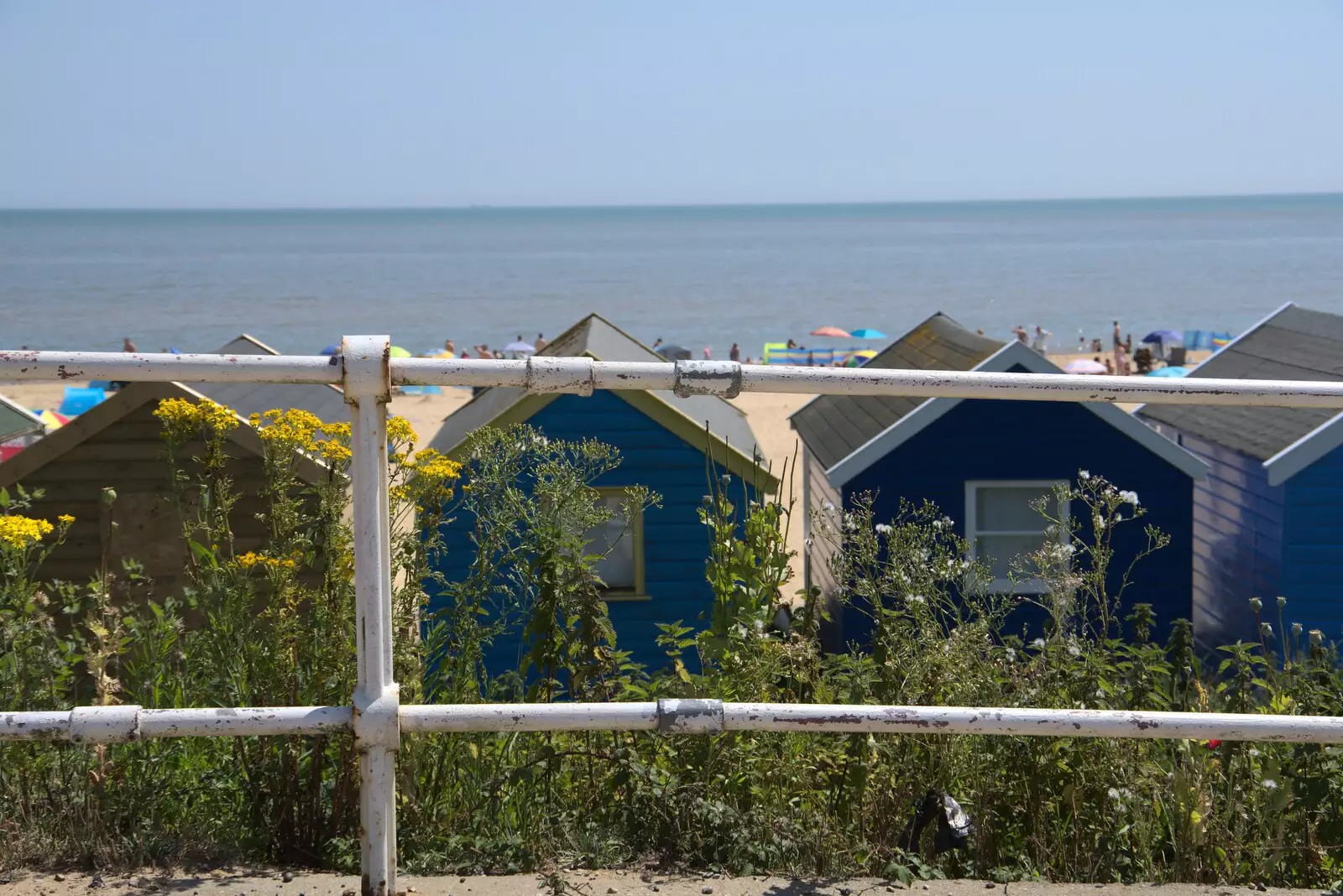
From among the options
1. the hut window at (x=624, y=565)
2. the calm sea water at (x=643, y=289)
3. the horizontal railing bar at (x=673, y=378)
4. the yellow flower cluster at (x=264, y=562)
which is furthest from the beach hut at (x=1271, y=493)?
the calm sea water at (x=643, y=289)

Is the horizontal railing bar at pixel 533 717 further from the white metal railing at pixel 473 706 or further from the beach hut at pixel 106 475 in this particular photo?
the beach hut at pixel 106 475

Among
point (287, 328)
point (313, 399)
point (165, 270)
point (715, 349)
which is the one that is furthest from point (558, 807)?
point (165, 270)

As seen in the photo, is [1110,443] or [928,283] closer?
[1110,443]

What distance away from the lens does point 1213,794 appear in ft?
10.4

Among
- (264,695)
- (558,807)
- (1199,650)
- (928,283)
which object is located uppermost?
(928,283)

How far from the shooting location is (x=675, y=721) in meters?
2.68

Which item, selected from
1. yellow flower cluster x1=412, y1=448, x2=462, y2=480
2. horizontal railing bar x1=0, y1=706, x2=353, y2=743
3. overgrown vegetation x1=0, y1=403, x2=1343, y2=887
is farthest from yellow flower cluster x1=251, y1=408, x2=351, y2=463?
horizontal railing bar x1=0, y1=706, x2=353, y2=743

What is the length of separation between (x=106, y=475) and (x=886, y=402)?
636cm

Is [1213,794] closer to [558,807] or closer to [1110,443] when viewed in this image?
[558,807]

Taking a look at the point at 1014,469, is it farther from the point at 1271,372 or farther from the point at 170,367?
the point at 170,367

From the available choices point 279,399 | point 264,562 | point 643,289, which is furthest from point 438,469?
point 643,289

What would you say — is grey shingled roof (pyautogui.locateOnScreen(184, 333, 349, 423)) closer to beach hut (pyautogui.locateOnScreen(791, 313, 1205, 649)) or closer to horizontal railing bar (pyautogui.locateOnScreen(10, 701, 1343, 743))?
beach hut (pyautogui.locateOnScreen(791, 313, 1205, 649))

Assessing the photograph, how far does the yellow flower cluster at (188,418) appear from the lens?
3.27m

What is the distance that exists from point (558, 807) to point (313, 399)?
34.9ft
